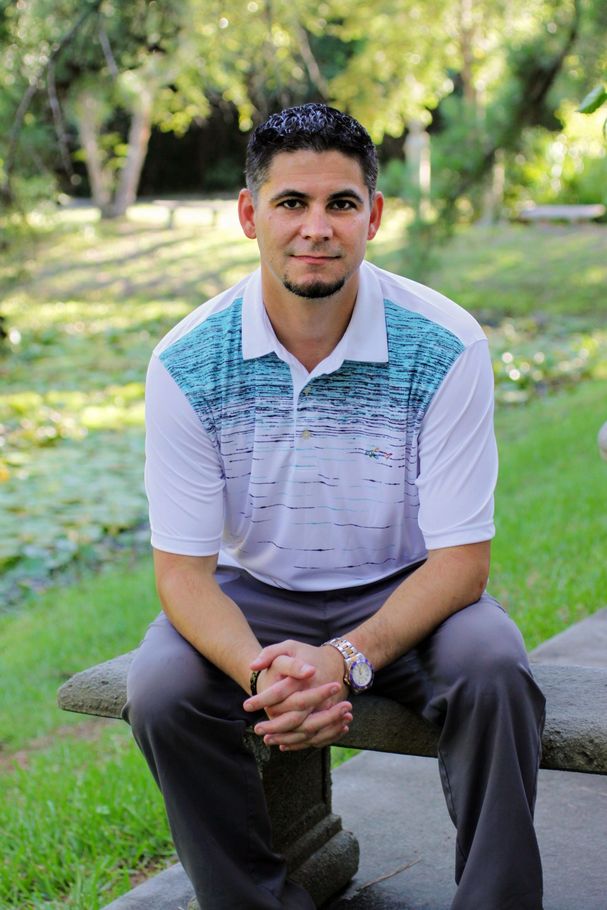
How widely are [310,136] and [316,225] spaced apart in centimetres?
19

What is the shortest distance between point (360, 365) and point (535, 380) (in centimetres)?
759

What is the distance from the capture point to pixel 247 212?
2689 mm

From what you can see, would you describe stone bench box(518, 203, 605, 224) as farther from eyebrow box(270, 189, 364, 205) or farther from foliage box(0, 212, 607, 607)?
eyebrow box(270, 189, 364, 205)

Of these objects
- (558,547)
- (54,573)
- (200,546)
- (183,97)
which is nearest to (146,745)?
(200,546)

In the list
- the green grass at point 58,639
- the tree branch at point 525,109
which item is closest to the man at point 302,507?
the green grass at point 58,639

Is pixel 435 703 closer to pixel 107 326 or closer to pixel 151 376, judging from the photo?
pixel 151 376

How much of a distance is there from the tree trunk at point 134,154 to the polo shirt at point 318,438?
12798 millimetres

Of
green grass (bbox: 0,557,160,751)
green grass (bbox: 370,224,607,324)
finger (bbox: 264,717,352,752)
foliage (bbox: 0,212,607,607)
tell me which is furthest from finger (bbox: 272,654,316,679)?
green grass (bbox: 370,224,607,324)

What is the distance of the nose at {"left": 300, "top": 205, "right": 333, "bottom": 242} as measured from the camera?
247cm

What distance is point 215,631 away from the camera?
235 centimetres

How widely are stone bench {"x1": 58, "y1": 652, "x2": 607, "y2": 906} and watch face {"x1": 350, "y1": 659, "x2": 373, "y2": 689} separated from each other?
0.22ft

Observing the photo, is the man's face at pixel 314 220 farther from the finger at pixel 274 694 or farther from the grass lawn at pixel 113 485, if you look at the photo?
the grass lawn at pixel 113 485

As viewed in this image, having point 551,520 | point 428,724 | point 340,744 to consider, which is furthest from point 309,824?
point 551,520

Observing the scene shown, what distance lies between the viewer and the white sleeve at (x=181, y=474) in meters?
2.49
